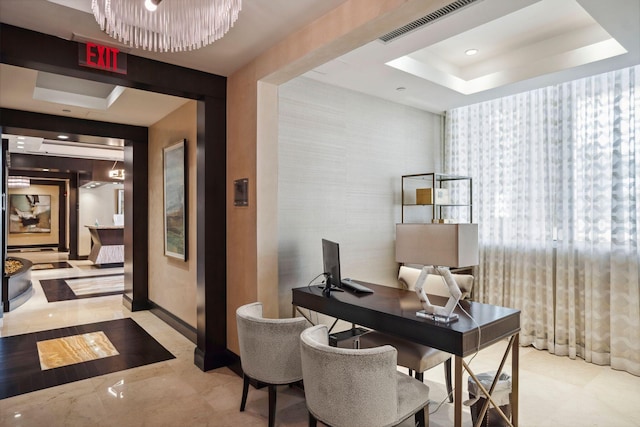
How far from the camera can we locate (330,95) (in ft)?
12.9

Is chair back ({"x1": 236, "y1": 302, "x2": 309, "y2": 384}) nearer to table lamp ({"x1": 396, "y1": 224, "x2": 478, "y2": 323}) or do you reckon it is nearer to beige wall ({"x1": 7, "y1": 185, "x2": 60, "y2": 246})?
table lamp ({"x1": 396, "y1": 224, "x2": 478, "y2": 323})

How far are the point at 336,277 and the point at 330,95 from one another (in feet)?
6.35

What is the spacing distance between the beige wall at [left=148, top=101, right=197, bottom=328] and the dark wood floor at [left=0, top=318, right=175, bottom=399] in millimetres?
501

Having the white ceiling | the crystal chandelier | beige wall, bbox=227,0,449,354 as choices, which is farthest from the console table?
the crystal chandelier

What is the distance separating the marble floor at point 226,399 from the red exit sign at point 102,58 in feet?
8.45

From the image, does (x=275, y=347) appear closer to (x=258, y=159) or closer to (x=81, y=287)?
(x=258, y=159)

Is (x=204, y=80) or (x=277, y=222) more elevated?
(x=204, y=80)

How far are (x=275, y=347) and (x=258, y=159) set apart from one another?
1.54m

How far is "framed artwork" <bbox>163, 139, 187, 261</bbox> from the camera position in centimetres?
454

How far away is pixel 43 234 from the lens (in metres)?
15.5

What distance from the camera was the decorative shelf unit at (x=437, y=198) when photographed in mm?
4488

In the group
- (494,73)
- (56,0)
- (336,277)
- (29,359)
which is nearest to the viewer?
(56,0)

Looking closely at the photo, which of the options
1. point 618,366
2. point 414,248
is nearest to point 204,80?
point 414,248

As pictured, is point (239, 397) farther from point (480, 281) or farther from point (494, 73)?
point (494, 73)
